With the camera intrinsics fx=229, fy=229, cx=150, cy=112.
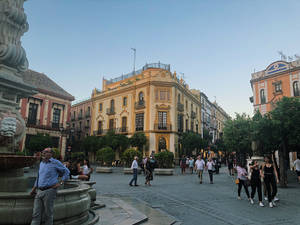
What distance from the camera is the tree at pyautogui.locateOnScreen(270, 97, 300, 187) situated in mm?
11820

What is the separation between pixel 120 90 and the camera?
116ft

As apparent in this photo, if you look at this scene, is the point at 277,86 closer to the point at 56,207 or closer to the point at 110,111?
the point at 110,111

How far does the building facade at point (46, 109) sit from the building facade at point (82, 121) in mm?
6803

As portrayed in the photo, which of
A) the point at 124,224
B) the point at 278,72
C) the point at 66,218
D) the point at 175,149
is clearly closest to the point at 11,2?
the point at 66,218

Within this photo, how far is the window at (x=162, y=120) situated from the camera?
1230 inches

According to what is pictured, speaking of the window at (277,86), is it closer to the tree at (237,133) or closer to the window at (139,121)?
the tree at (237,133)

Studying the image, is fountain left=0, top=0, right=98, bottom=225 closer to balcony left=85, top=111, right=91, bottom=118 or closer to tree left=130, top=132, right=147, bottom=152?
tree left=130, top=132, right=147, bottom=152

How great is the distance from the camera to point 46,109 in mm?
31359

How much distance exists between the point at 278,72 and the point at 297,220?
89.1ft

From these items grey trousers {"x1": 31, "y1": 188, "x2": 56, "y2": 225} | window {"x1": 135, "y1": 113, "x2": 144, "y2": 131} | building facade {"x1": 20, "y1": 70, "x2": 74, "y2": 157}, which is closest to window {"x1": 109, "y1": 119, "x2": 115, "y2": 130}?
window {"x1": 135, "y1": 113, "x2": 144, "y2": 131}

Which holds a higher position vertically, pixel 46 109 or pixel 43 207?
pixel 46 109

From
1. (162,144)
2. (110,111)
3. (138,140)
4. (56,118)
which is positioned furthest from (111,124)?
(162,144)

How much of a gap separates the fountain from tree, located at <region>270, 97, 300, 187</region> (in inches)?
408

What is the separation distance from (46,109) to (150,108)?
14.3m
